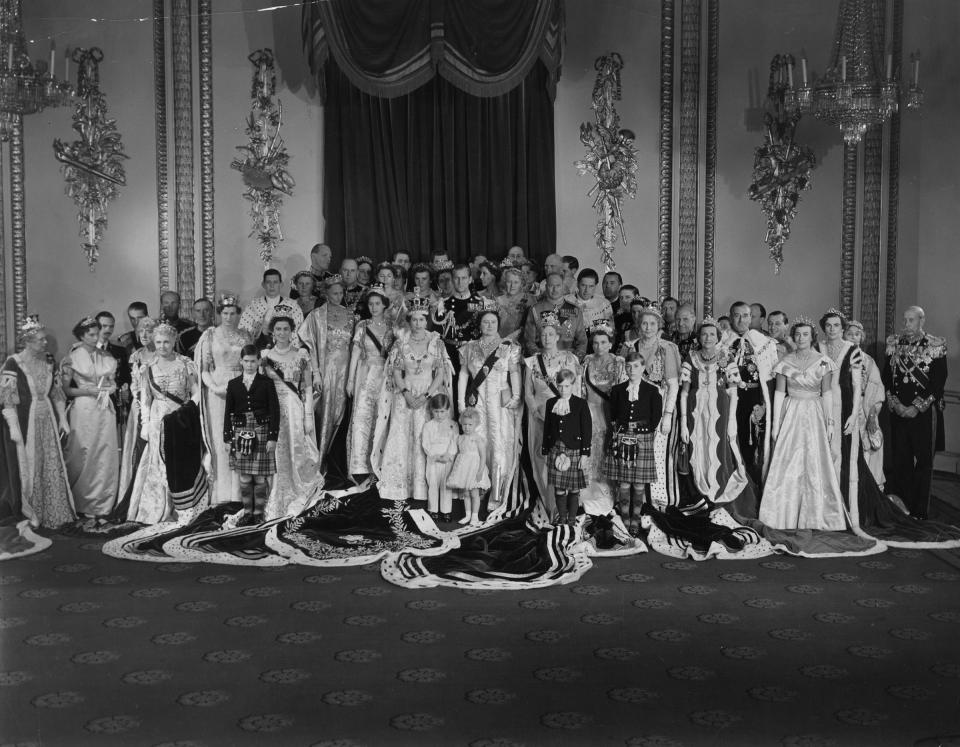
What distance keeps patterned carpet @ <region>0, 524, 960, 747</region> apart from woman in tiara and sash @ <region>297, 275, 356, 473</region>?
203cm

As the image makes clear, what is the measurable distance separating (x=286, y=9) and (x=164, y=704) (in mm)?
7222

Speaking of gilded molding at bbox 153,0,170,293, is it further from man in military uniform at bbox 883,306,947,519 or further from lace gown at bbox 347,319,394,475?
man in military uniform at bbox 883,306,947,519

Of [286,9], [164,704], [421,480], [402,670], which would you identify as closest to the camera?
[164,704]

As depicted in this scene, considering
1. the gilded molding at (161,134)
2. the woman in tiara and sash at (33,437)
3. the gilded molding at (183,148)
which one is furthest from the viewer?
the gilded molding at (183,148)

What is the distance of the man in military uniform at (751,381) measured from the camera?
831 cm

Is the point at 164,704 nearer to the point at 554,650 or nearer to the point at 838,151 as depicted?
the point at 554,650

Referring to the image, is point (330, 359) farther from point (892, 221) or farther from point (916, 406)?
point (892, 221)

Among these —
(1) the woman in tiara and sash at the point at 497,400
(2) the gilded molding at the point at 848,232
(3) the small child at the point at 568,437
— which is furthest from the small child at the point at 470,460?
(2) the gilded molding at the point at 848,232

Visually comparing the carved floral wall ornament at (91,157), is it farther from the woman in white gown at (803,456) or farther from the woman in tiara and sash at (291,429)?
the woman in white gown at (803,456)

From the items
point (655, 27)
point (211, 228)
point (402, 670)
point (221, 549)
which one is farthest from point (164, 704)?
point (655, 27)

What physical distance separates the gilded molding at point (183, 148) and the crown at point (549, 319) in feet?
11.3

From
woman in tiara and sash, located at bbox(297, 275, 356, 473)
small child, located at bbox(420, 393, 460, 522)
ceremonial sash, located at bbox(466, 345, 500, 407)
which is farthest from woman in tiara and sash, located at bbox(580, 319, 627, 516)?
woman in tiara and sash, located at bbox(297, 275, 356, 473)

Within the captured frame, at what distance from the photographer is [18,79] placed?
5.98 metres

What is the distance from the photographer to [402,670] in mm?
5406
